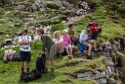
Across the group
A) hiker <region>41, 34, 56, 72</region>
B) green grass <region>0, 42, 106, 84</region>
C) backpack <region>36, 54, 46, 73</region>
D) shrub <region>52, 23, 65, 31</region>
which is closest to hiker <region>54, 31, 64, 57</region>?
green grass <region>0, 42, 106, 84</region>

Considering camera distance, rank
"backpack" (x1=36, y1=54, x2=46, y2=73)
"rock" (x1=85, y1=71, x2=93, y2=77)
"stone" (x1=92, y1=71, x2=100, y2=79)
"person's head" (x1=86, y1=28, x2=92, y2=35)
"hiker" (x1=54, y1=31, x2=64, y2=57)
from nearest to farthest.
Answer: "backpack" (x1=36, y1=54, x2=46, y2=73) → "rock" (x1=85, y1=71, x2=93, y2=77) → "stone" (x1=92, y1=71, x2=100, y2=79) → "hiker" (x1=54, y1=31, x2=64, y2=57) → "person's head" (x1=86, y1=28, x2=92, y2=35)

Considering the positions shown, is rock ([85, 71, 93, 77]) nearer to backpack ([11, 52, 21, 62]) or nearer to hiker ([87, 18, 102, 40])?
hiker ([87, 18, 102, 40])

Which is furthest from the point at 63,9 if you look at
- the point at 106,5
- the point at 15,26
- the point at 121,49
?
the point at 121,49

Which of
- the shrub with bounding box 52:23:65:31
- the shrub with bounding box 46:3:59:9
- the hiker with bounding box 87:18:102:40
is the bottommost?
the shrub with bounding box 52:23:65:31

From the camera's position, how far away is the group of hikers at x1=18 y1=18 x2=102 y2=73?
887 inches

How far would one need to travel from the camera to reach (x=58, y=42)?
25328 millimetres

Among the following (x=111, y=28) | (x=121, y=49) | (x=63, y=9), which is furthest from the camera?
(x=63, y=9)

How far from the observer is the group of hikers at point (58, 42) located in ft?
73.9

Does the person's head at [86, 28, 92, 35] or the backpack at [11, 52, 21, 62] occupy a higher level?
the person's head at [86, 28, 92, 35]

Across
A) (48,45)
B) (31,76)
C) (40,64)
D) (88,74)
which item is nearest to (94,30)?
(88,74)

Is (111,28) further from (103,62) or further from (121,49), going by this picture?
(103,62)

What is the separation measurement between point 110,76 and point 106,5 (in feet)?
70.0

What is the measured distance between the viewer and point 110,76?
24812 mm

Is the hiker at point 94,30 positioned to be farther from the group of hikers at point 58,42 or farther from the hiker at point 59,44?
the hiker at point 59,44
